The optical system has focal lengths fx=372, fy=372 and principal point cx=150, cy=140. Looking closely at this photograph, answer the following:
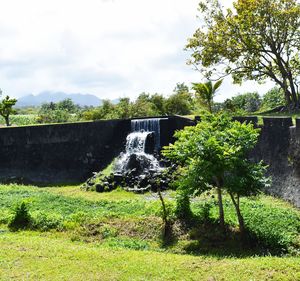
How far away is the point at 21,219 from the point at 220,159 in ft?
21.3

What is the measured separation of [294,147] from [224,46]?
35.3 ft

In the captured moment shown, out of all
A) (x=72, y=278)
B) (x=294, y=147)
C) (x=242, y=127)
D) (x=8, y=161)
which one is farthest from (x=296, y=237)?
(x=8, y=161)

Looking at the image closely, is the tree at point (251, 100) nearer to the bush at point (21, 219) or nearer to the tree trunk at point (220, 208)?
the tree trunk at point (220, 208)

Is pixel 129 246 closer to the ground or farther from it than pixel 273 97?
closer to the ground

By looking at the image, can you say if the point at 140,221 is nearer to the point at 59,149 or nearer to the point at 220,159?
the point at 220,159

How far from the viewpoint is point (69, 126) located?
2386cm

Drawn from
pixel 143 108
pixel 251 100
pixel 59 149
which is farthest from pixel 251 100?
pixel 59 149

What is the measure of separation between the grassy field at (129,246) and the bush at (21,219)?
21 cm

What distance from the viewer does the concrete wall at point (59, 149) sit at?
907 inches

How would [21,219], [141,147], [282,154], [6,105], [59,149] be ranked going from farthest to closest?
[6,105]
[59,149]
[141,147]
[282,154]
[21,219]

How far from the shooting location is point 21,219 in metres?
11.6

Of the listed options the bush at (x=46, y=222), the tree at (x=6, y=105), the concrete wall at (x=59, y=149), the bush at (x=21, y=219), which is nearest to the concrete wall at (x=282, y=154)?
the bush at (x=46, y=222)

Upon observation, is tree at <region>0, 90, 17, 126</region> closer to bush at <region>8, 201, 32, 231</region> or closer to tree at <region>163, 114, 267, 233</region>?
bush at <region>8, 201, 32, 231</region>

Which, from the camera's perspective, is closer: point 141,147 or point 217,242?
point 217,242
